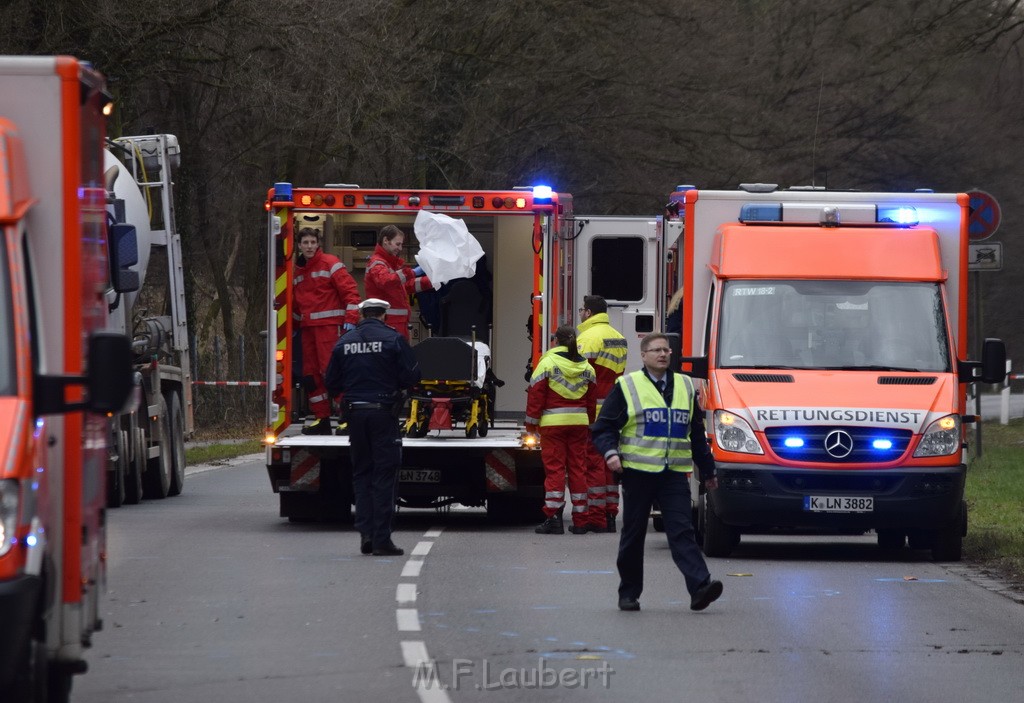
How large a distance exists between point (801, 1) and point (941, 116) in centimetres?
325

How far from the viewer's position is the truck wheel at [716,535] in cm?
1416

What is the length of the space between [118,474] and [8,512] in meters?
12.8

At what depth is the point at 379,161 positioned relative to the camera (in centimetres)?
3525

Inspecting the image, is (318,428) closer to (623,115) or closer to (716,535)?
(716,535)

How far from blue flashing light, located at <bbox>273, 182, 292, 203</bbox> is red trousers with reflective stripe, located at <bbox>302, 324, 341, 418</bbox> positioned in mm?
1134

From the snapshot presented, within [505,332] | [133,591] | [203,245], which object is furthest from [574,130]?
[133,591]

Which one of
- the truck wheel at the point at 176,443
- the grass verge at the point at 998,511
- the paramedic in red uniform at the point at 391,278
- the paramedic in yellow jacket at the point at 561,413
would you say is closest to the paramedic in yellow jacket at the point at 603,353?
the paramedic in yellow jacket at the point at 561,413

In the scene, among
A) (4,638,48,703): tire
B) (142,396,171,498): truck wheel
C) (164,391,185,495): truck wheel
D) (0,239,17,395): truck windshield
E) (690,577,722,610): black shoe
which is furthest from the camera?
(164,391,185,495): truck wheel

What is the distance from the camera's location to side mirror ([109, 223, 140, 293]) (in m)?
9.88

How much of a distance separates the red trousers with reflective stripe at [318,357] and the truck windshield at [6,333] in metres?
10.2

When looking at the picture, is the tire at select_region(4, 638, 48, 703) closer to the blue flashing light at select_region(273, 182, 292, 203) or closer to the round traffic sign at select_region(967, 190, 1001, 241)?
the blue flashing light at select_region(273, 182, 292, 203)

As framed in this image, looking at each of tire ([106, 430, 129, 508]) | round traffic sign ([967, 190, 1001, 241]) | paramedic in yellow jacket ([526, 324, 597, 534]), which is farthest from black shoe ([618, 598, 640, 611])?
tire ([106, 430, 129, 508])

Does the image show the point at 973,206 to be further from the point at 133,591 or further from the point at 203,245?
the point at 203,245

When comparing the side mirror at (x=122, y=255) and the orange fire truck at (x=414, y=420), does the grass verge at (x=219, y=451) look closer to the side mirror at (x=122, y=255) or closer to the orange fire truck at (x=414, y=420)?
the orange fire truck at (x=414, y=420)
